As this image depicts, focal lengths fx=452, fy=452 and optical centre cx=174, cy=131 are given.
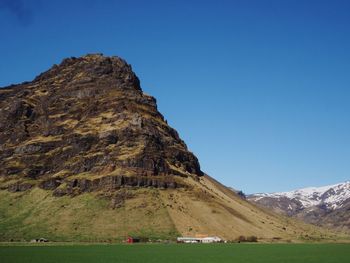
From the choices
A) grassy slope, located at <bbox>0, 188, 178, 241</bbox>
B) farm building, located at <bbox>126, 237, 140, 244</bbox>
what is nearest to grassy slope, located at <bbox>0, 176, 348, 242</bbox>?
grassy slope, located at <bbox>0, 188, 178, 241</bbox>

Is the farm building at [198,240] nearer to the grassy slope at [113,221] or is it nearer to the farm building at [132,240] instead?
the grassy slope at [113,221]

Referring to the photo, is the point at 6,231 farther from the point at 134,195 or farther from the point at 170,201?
the point at 170,201

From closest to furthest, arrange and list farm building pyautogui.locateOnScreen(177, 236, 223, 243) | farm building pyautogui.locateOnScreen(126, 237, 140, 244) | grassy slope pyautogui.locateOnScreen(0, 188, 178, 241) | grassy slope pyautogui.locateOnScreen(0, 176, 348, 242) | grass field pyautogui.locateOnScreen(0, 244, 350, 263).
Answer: grass field pyautogui.locateOnScreen(0, 244, 350, 263) → farm building pyautogui.locateOnScreen(126, 237, 140, 244) → farm building pyautogui.locateOnScreen(177, 236, 223, 243) → grassy slope pyautogui.locateOnScreen(0, 188, 178, 241) → grassy slope pyautogui.locateOnScreen(0, 176, 348, 242)

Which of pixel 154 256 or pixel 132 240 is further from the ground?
pixel 132 240

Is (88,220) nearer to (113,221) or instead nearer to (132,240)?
(113,221)

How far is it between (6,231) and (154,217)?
5860 cm

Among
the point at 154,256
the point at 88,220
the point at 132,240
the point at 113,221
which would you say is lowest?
the point at 154,256

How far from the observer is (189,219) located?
189 meters

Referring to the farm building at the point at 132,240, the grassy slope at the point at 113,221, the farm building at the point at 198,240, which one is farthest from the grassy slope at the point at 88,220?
the farm building at the point at 198,240

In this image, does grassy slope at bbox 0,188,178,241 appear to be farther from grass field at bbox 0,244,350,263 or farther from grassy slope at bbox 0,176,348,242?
grass field at bbox 0,244,350,263

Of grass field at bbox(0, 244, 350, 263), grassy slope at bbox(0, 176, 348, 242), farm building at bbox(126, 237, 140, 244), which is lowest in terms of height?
grass field at bbox(0, 244, 350, 263)

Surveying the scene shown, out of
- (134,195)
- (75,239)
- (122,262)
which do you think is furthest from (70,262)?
(134,195)

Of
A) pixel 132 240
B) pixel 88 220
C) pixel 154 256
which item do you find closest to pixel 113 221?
pixel 88 220

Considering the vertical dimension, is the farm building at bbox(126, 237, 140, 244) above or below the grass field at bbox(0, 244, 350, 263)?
above
